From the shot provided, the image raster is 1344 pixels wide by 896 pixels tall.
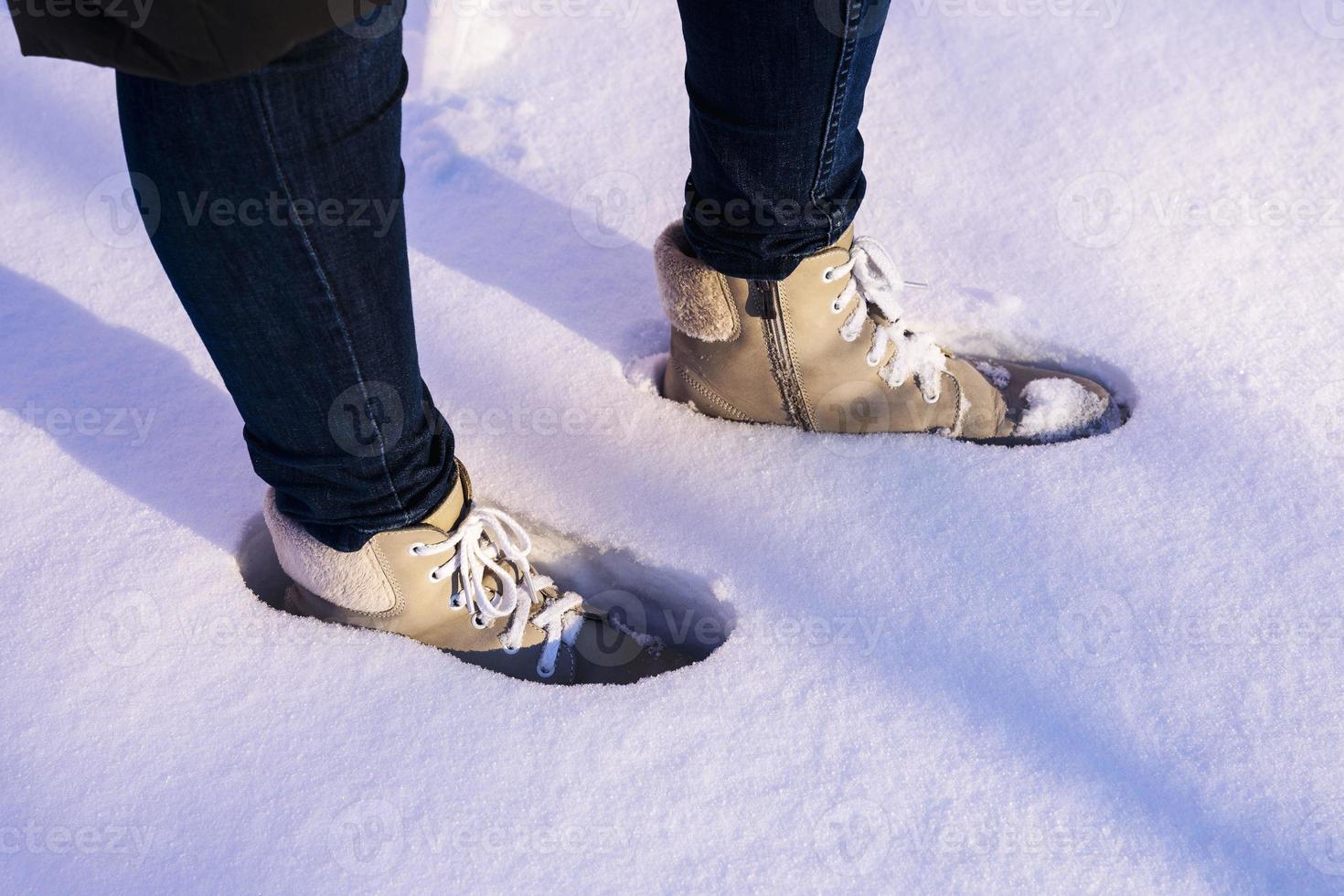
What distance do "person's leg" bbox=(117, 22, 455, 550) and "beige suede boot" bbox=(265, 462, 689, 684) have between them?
97mm

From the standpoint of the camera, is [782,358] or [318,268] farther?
[782,358]

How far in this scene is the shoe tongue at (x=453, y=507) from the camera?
0.90m

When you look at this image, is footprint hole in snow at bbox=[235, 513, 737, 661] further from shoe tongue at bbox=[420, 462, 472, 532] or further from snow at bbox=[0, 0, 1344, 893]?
shoe tongue at bbox=[420, 462, 472, 532]

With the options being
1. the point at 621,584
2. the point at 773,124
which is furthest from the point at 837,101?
the point at 621,584

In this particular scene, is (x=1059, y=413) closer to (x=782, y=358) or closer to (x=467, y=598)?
(x=782, y=358)

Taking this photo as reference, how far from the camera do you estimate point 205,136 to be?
574 mm

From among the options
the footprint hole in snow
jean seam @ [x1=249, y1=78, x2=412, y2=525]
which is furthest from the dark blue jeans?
the footprint hole in snow

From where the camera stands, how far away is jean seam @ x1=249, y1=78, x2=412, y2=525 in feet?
1.85

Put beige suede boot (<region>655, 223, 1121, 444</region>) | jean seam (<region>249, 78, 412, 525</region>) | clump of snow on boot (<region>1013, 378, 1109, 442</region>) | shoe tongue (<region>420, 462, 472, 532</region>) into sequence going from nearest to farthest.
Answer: jean seam (<region>249, 78, 412, 525</region>)
shoe tongue (<region>420, 462, 472, 532</region>)
beige suede boot (<region>655, 223, 1121, 444</region>)
clump of snow on boot (<region>1013, 378, 1109, 442</region>)

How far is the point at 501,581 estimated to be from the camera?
3.18 ft

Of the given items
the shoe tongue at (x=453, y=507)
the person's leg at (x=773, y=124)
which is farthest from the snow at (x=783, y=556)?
the person's leg at (x=773, y=124)

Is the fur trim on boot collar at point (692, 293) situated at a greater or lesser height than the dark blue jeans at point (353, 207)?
lesser

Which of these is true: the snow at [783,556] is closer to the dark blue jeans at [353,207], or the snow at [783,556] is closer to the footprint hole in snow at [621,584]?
the footprint hole in snow at [621,584]

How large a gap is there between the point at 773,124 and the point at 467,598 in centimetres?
52
